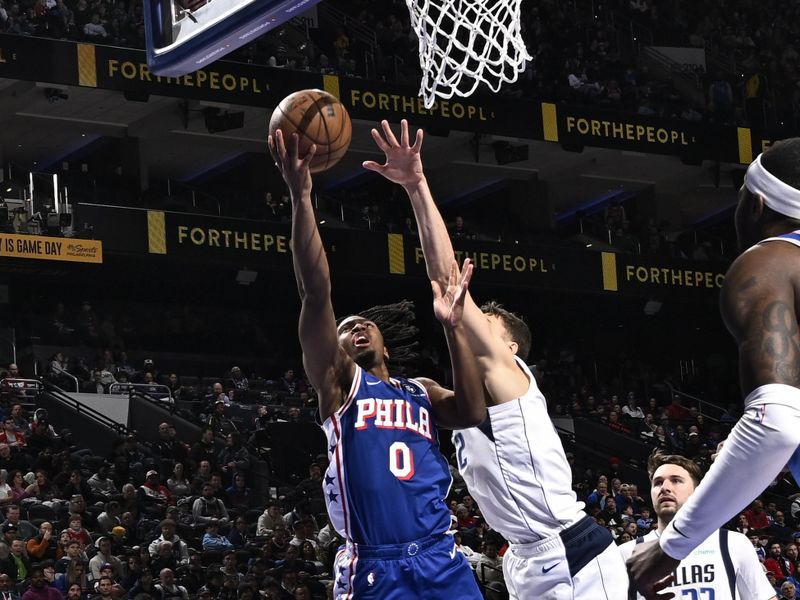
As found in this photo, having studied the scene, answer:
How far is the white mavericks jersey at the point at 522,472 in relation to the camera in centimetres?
475

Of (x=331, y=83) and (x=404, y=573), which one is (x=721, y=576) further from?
(x=331, y=83)

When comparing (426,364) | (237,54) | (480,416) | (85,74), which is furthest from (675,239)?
(480,416)

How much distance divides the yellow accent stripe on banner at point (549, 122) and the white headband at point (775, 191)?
1960cm

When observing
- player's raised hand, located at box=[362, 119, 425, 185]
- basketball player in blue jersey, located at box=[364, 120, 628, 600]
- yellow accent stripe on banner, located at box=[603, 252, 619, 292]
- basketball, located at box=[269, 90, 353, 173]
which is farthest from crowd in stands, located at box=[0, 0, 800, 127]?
basketball player in blue jersey, located at box=[364, 120, 628, 600]

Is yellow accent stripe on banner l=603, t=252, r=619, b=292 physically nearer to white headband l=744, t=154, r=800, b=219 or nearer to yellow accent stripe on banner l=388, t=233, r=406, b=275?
yellow accent stripe on banner l=388, t=233, r=406, b=275

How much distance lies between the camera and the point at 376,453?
4566mm

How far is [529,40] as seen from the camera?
24.9m

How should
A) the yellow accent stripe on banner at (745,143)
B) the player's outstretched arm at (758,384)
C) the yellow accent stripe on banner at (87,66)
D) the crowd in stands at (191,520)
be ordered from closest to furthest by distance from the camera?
1. the player's outstretched arm at (758,384)
2. the crowd in stands at (191,520)
3. the yellow accent stripe on banner at (87,66)
4. the yellow accent stripe on banner at (745,143)

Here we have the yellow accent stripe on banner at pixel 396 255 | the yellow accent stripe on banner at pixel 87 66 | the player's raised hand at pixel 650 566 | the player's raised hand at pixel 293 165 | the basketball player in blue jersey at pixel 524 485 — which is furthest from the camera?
the yellow accent stripe on banner at pixel 396 255

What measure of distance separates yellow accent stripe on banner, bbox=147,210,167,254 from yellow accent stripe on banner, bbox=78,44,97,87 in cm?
216

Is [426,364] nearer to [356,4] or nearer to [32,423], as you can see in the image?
[356,4]

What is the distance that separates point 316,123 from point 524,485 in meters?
1.58

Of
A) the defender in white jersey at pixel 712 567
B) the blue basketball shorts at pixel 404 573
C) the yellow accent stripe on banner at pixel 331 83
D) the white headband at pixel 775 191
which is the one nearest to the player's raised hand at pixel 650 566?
the white headband at pixel 775 191

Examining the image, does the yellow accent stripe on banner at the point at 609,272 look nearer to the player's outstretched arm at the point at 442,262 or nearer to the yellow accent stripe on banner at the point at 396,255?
the yellow accent stripe on banner at the point at 396,255
